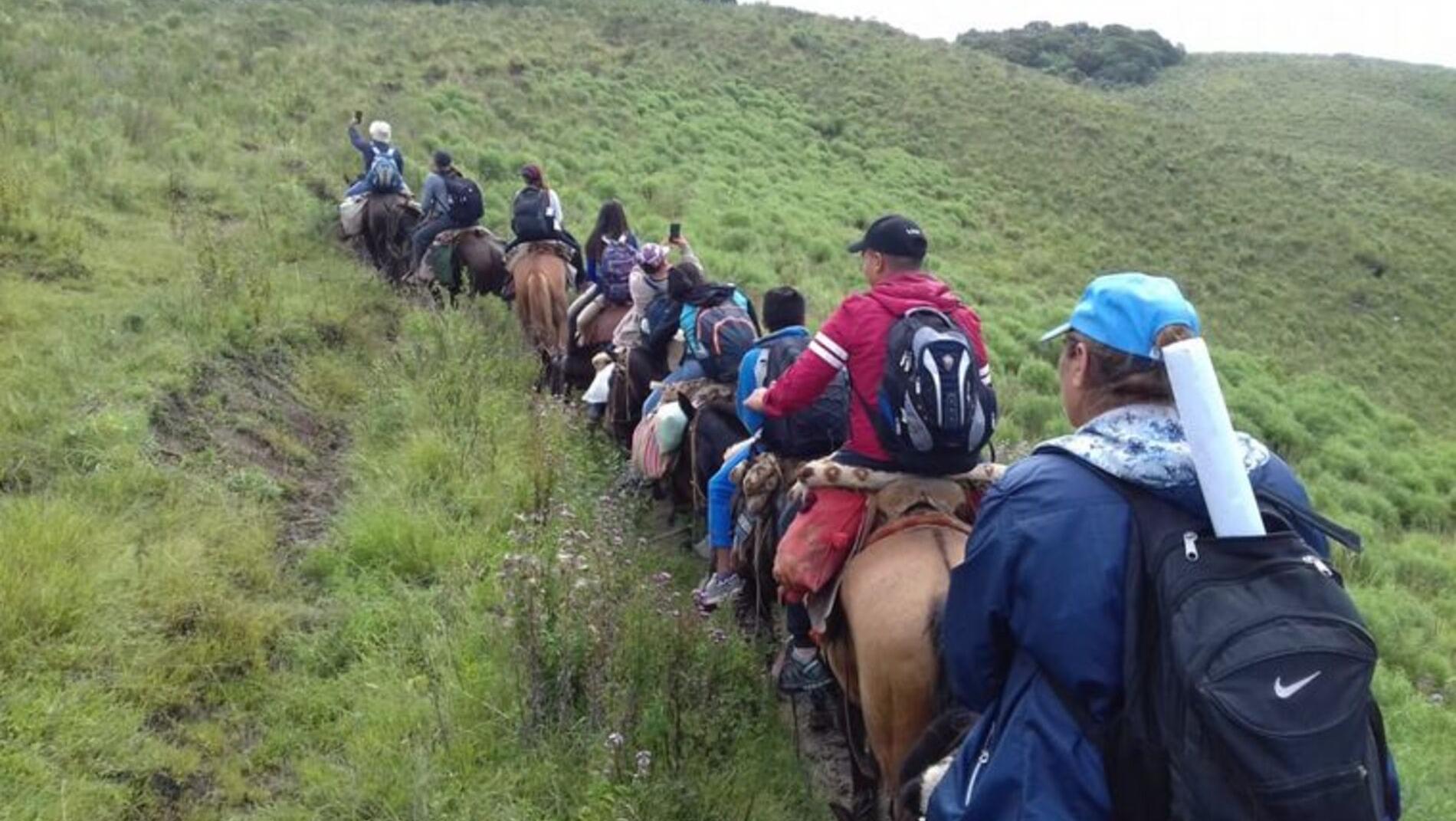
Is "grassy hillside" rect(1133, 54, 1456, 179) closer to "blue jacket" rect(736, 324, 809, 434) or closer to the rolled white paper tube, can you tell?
"blue jacket" rect(736, 324, 809, 434)

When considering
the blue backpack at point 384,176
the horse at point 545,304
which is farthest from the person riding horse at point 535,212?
the blue backpack at point 384,176

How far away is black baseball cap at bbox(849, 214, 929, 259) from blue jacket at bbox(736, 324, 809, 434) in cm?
113

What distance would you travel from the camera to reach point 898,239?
14.5 ft

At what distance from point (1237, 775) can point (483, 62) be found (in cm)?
2517

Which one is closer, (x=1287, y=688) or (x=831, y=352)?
(x=1287, y=688)

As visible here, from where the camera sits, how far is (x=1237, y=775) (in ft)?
6.49

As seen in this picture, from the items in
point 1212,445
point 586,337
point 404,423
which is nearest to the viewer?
point 1212,445

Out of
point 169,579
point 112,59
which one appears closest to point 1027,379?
point 169,579

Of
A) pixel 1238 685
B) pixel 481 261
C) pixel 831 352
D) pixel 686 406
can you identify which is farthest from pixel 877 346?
pixel 481 261

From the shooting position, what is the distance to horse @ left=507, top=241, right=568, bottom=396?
9.66 meters

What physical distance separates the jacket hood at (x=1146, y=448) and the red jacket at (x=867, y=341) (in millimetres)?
1815

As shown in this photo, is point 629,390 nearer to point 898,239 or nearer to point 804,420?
point 804,420

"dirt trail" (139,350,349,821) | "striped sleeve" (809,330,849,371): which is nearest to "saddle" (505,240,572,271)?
"dirt trail" (139,350,349,821)

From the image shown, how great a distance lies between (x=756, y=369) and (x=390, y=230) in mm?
7862
